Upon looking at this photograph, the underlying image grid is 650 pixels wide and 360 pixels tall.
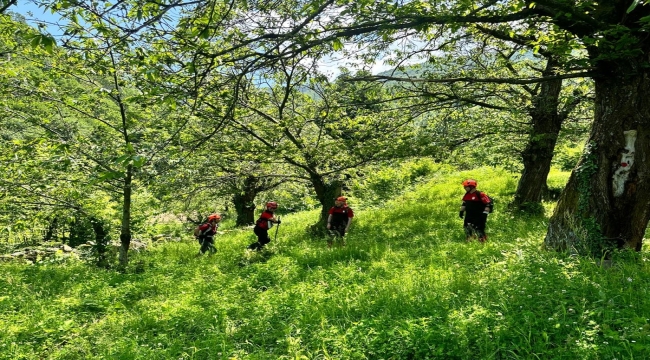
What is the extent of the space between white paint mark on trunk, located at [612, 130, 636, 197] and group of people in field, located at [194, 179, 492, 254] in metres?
3.04

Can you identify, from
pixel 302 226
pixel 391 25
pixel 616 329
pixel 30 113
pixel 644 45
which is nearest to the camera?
pixel 616 329

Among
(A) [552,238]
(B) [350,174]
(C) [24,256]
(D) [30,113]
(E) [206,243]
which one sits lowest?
(C) [24,256]

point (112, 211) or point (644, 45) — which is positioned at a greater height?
point (644, 45)

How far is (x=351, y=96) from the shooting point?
7.36 meters

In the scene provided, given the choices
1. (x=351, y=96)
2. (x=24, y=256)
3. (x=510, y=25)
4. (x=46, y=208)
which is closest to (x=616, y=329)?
(x=351, y=96)

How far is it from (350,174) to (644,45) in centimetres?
744

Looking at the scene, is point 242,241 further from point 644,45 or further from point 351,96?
point 644,45

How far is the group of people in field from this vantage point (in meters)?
8.66

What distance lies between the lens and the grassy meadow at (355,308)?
336cm

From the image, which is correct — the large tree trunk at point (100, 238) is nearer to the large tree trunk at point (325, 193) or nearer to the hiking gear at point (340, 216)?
the large tree trunk at point (325, 193)

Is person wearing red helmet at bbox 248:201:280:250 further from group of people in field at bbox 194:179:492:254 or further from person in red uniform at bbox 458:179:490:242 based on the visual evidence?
person in red uniform at bbox 458:179:490:242

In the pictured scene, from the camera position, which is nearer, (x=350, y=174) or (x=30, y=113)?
(x=30, y=113)

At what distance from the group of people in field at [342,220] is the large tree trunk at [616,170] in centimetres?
265

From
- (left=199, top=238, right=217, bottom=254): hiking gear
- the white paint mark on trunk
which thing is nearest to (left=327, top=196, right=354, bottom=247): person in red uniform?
(left=199, top=238, right=217, bottom=254): hiking gear
